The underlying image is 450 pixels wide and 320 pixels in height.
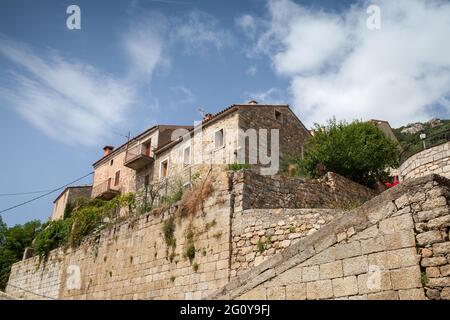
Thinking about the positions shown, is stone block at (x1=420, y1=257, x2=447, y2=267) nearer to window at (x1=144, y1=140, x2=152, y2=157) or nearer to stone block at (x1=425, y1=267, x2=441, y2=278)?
stone block at (x1=425, y1=267, x2=441, y2=278)

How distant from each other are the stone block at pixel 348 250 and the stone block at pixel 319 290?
0.41 meters

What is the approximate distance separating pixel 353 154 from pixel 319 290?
422 inches

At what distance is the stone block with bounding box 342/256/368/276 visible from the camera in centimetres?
543

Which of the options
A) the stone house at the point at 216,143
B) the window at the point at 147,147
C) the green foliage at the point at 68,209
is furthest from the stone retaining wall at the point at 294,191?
the green foliage at the point at 68,209

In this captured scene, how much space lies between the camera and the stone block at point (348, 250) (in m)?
5.56

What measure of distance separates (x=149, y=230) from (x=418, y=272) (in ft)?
31.9

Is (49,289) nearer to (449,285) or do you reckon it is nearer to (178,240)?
(178,240)

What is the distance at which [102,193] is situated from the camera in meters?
28.9

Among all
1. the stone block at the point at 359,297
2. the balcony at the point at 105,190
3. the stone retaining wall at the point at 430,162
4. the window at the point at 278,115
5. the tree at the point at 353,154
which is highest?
the window at the point at 278,115

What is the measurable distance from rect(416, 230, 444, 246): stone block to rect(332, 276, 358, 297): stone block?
98 cm

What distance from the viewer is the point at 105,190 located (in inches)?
1140

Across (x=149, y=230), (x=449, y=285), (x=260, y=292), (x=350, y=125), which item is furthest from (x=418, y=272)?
(x=350, y=125)

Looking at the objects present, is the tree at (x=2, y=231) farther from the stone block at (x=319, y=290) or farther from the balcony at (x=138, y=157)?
the stone block at (x=319, y=290)
